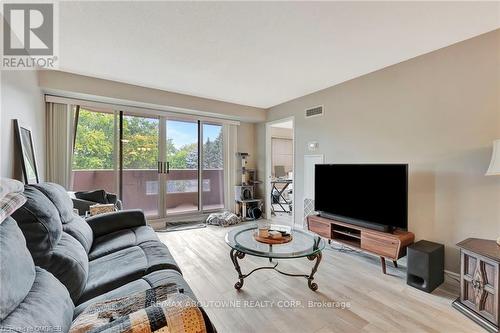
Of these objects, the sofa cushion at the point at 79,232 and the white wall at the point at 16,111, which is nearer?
the sofa cushion at the point at 79,232

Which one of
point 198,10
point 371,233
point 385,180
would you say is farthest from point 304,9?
point 371,233

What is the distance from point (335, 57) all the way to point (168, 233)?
12.2 ft

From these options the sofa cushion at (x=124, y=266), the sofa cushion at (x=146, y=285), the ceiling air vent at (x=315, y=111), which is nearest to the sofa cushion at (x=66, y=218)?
the sofa cushion at (x=124, y=266)

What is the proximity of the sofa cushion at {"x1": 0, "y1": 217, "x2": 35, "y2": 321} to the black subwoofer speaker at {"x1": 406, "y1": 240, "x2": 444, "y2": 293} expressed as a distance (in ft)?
9.46

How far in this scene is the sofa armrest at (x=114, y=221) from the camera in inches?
87.3

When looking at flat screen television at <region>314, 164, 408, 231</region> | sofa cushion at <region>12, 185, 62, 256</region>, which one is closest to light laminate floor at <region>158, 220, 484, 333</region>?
flat screen television at <region>314, 164, 408, 231</region>

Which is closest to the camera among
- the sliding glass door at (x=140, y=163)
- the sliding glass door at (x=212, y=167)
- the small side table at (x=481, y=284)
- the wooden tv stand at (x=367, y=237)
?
the small side table at (x=481, y=284)

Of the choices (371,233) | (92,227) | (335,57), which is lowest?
(371,233)

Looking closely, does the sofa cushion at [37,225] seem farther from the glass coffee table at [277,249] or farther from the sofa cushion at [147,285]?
the glass coffee table at [277,249]

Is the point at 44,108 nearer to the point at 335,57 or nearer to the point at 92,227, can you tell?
the point at 92,227

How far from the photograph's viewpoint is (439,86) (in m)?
2.41

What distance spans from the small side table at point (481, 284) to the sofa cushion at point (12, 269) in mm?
2796

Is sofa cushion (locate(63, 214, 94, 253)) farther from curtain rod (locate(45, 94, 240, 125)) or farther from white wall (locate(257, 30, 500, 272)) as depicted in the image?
white wall (locate(257, 30, 500, 272))

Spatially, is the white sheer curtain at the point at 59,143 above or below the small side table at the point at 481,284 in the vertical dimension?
above
